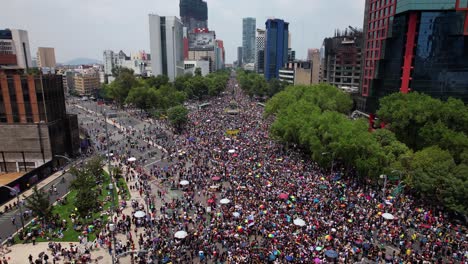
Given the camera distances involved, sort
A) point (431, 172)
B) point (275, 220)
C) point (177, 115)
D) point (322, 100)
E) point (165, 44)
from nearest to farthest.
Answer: point (275, 220)
point (431, 172)
point (322, 100)
point (177, 115)
point (165, 44)

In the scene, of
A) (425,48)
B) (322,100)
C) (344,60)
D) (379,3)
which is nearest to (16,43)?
(344,60)

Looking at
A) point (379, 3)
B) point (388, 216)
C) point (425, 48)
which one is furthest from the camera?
point (379, 3)

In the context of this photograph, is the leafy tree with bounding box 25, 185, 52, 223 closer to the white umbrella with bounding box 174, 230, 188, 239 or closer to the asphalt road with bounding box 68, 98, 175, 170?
the white umbrella with bounding box 174, 230, 188, 239

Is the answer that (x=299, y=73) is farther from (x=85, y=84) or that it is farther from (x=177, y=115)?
(x=85, y=84)

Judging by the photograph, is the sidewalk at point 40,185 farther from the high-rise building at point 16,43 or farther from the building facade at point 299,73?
the high-rise building at point 16,43

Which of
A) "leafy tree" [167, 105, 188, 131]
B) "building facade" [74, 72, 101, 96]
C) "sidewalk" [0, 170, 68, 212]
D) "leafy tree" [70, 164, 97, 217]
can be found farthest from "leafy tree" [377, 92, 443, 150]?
"building facade" [74, 72, 101, 96]

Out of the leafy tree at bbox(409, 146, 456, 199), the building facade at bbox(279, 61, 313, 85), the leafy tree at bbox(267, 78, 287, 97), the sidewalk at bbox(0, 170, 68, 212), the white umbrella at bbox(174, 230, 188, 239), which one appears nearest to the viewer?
the white umbrella at bbox(174, 230, 188, 239)

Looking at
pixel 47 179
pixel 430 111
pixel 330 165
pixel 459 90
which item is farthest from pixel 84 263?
pixel 459 90

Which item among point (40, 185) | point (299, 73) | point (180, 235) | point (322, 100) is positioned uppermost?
point (299, 73)
